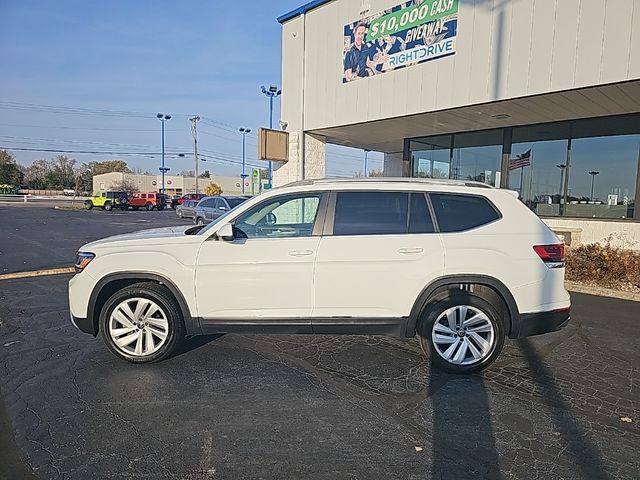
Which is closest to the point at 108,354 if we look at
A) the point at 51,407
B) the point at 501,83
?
the point at 51,407

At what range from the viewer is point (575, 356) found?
479 cm

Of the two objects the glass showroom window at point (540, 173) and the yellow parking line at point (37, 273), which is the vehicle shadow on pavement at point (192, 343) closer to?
the yellow parking line at point (37, 273)

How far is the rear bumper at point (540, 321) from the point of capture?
423 cm

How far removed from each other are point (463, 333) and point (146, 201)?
4464cm

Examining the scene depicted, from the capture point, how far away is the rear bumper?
423 centimetres

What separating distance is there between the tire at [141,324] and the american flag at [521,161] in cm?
1103

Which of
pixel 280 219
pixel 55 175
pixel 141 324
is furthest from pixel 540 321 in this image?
pixel 55 175

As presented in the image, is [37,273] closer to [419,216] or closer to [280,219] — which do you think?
[280,219]

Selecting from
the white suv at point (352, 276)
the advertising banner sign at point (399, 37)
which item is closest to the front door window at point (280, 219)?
the white suv at point (352, 276)

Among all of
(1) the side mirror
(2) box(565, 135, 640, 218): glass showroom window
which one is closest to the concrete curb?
(2) box(565, 135, 640, 218): glass showroom window

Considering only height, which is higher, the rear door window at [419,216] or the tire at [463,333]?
the rear door window at [419,216]

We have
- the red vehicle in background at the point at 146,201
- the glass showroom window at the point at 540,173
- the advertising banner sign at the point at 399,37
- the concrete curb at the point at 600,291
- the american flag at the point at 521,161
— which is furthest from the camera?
the red vehicle in background at the point at 146,201

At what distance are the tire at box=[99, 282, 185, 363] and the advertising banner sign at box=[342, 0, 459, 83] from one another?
8.45 m

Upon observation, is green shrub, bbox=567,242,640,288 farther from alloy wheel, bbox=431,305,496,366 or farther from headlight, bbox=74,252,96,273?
Answer: headlight, bbox=74,252,96,273
